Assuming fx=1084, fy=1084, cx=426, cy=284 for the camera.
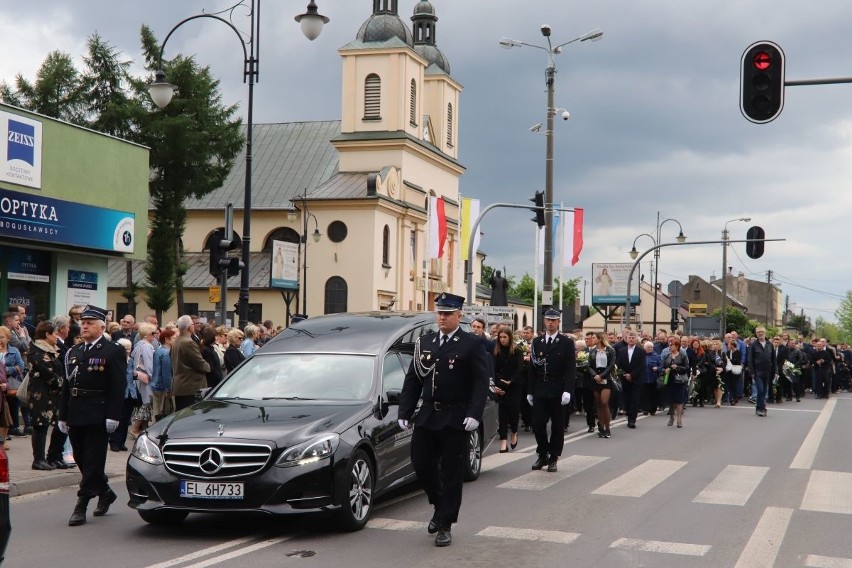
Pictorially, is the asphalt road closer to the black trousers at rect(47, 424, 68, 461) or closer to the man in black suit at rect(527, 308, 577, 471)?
the man in black suit at rect(527, 308, 577, 471)

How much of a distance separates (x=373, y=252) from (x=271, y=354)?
190 feet

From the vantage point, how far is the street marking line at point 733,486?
11.3m

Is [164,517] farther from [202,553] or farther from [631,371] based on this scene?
[631,371]

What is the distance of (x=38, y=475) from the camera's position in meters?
12.3

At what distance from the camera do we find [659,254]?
6034 centimetres

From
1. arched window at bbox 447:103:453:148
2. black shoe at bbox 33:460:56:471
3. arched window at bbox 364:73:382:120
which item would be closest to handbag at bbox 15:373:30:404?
black shoe at bbox 33:460:56:471

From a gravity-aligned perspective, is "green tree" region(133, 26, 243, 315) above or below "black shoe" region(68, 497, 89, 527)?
above

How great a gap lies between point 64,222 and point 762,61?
48.7 ft

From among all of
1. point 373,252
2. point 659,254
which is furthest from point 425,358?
point 373,252

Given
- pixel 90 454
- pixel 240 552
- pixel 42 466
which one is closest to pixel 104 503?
pixel 90 454

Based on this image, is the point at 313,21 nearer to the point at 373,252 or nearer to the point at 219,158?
the point at 219,158

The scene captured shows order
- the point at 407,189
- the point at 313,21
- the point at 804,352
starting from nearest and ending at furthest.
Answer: the point at 313,21 < the point at 804,352 < the point at 407,189

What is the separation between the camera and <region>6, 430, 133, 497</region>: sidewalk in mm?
11680

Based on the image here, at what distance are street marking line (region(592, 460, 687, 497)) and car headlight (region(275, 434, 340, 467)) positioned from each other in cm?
388
